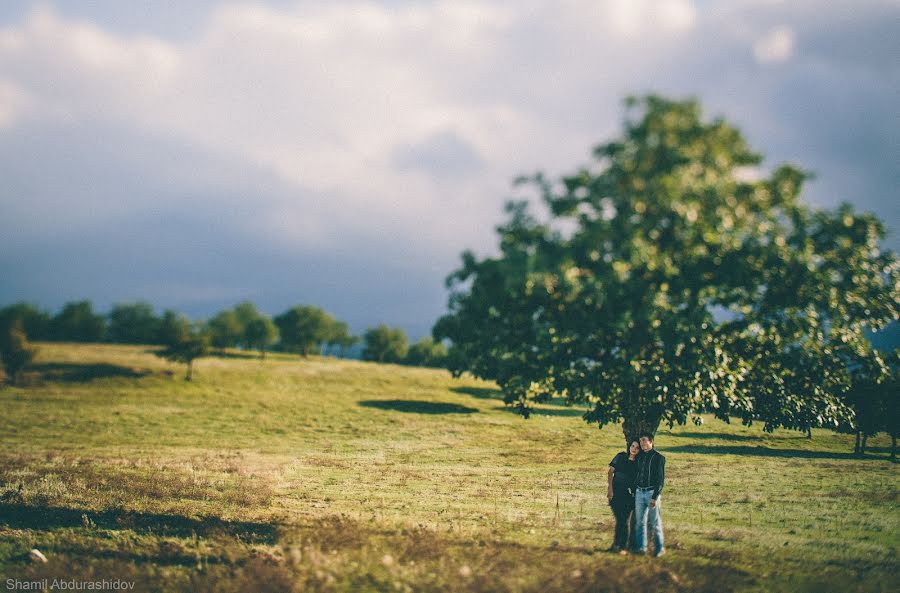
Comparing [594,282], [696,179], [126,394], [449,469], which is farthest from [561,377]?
[126,394]

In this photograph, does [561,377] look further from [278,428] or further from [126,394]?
[126,394]

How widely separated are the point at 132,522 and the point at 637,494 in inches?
621

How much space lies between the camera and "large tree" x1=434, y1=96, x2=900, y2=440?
12211mm

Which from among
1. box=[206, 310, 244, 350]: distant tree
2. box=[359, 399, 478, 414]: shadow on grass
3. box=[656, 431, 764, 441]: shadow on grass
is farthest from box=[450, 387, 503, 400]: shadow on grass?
box=[206, 310, 244, 350]: distant tree

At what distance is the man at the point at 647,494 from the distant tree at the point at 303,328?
11610cm

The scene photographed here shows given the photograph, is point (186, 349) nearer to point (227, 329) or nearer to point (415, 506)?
point (227, 329)

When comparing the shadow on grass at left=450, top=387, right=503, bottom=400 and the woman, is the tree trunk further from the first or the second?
the shadow on grass at left=450, top=387, right=503, bottom=400

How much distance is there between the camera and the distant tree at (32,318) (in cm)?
12119

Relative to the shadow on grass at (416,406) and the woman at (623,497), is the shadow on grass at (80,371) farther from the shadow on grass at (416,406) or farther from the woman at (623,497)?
the woman at (623,497)

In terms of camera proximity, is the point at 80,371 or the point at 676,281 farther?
the point at 80,371

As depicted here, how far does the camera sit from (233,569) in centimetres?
1225

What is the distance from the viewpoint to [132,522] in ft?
53.5

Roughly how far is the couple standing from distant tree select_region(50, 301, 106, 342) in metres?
156

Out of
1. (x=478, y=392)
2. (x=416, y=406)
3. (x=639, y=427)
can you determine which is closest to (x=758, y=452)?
(x=639, y=427)
